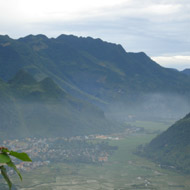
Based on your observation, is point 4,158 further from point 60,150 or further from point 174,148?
point 60,150

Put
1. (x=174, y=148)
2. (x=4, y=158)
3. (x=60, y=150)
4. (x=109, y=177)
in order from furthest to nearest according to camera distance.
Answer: (x=60, y=150)
(x=174, y=148)
(x=109, y=177)
(x=4, y=158)

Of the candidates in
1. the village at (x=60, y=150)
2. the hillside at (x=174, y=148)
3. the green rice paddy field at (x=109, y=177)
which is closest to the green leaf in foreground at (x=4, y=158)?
the green rice paddy field at (x=109, y=177)

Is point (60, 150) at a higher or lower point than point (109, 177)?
lower

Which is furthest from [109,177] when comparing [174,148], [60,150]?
[60,150]

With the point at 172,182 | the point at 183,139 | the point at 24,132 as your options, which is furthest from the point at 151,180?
the point at 24,132

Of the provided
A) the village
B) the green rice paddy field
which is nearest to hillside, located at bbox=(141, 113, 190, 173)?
the green rice paddy field
